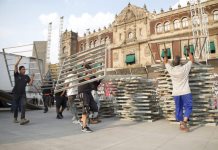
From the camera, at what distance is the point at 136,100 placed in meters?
7.67

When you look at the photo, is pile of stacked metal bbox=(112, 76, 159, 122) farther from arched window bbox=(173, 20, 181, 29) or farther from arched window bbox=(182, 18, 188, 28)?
arched window bbox=(173, 20, 181, 29)

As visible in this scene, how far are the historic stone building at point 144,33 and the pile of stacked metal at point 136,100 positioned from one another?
62.9 feet

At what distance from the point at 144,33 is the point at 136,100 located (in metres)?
25.9

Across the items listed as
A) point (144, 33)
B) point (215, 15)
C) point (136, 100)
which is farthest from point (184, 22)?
point (136, 100)

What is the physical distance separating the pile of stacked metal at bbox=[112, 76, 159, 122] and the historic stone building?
62.9ft

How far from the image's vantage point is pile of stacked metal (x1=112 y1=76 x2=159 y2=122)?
A: 298 inches

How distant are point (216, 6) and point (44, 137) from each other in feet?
92.6

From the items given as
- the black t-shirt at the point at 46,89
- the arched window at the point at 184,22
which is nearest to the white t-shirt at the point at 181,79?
the black t-shirt at the point at 46,89

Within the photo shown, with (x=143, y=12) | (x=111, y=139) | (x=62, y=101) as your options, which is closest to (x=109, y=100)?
(x=62, y=101)

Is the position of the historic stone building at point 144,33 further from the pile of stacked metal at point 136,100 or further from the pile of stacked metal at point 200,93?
the pile of stacked metal at point 200,93

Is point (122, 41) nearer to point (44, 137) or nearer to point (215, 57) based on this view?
point (215, 57)

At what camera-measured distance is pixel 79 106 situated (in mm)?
8258

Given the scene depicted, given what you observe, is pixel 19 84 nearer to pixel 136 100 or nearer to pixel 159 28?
pixel 136 100

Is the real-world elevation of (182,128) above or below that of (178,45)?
below
